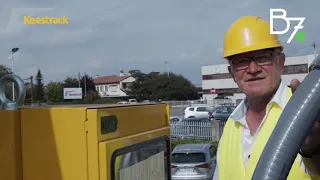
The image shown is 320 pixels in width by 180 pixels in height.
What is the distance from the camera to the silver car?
10078 mm

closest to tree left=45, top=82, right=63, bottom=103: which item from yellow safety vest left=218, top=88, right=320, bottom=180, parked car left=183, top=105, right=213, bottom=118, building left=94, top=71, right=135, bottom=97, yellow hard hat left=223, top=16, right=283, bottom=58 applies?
parked car left=183, top=105, right=213, bottom=118

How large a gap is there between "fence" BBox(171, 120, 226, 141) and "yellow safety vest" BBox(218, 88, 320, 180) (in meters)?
15.7

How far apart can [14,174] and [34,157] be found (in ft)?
0.39

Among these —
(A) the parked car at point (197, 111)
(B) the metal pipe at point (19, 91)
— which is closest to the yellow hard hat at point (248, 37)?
(B) the metal pipe at point (19, 91)

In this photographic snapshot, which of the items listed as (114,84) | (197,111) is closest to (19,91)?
(197,111)

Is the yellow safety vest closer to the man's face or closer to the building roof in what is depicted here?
the man's face

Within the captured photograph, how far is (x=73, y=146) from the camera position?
1.73 m

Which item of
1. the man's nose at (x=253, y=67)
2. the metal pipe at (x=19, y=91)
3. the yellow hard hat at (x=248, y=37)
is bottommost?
the metal pipe at (x=19, y=91)

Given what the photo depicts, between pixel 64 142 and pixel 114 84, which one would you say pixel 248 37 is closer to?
pixel 64 142

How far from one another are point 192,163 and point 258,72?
804 cm

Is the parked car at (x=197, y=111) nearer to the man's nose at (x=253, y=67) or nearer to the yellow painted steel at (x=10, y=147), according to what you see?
the man's nose at (x=253, y=67)

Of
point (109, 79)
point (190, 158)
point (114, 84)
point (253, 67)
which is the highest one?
point (109, 79)

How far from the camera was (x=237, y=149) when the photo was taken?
2402 mm

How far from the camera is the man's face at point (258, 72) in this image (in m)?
2.33
